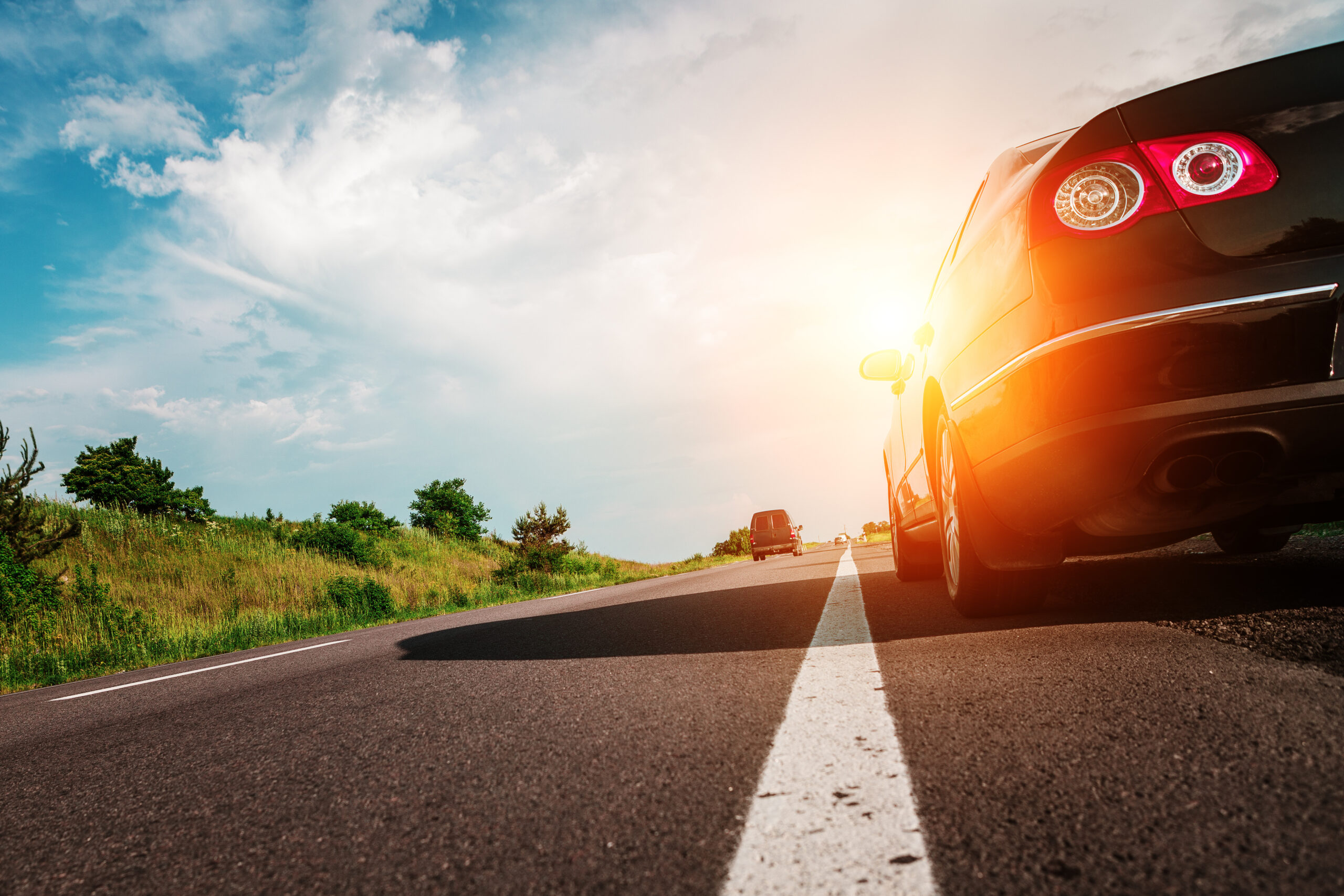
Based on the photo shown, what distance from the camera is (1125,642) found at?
Answer: 2.63 m

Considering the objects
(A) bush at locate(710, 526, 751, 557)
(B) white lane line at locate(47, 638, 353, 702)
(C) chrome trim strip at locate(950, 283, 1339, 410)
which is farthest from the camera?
(A) bush at locate(710, 526, 751, 557)

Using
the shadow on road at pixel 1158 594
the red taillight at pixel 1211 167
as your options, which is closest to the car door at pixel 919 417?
the shadow on road at pixel 1158 594

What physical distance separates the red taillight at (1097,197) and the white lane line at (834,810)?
5.41 feet

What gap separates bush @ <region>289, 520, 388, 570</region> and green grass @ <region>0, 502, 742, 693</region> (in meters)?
0.39

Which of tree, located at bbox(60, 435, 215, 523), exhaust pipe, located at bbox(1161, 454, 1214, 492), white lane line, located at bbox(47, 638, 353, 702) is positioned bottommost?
white lane line, located at bbox(47, 638, 353, 702)

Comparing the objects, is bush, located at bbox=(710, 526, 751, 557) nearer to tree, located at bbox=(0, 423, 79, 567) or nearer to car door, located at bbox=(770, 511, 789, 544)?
car door, located at bbox=(770, 511, 789, 544)

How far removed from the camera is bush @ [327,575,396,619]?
15320 millimetres

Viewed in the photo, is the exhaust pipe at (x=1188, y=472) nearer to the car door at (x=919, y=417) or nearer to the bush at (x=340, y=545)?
the car door at (x=919, y=417)

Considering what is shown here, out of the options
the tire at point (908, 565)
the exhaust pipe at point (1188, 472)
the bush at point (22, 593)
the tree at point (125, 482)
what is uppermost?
the tree at point (125, 482)

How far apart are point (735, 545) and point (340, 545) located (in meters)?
31.1

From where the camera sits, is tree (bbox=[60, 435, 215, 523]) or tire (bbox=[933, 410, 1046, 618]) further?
tree (bbox=[60, 435, 215, 523])

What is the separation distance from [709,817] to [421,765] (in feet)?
3.45

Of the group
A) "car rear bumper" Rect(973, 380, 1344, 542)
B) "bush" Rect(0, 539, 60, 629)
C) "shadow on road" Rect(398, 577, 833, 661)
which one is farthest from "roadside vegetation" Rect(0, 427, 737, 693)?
"car rear bumper" Rect(973, 380, 1344, 542)

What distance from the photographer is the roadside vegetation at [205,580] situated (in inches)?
414
